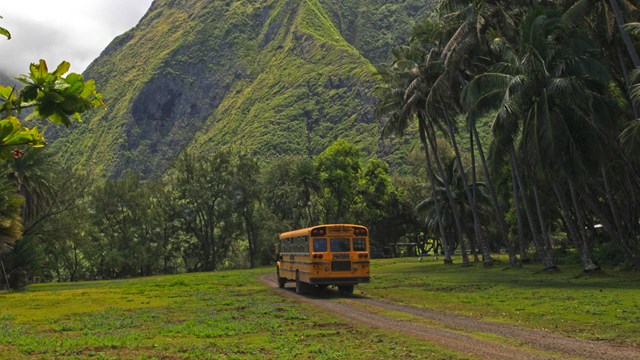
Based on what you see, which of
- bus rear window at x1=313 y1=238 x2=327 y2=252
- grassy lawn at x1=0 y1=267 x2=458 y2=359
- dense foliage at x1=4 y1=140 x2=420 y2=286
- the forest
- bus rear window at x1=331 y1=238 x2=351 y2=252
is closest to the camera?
grassy lawn at x1=0 y1=267 x2=458 y2=359

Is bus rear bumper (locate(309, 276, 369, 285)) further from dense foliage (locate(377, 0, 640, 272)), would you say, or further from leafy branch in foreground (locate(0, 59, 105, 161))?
leafy branch in foreground (locate(0, 59, 105, 161))

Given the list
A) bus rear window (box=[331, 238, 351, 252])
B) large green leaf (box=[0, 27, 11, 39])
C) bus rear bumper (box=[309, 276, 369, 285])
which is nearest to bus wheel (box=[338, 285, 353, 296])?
bus rear bumper (box=[309, 276, 369, 285])

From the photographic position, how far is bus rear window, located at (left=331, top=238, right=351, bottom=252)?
25.0m

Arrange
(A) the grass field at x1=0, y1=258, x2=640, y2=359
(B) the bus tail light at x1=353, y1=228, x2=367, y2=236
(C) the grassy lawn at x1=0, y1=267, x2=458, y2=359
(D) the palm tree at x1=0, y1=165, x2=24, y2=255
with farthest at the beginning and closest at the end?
(D) the palm tree at x1=0, y1=165, x2=24, y2=255, (B) the bus tail light at x1=353, y1=228, x2=367, y2=236, (A) the grass field at x1=0, y1=258, x2=640, y2=359, (C) the grassy lawn at x1=0, y1=267, x2=458, y2=359

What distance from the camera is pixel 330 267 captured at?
80.6 feet

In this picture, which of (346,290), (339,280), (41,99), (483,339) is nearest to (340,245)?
(339,280)

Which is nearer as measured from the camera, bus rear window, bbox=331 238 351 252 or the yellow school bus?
the yellow school bus

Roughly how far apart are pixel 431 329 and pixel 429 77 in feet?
104

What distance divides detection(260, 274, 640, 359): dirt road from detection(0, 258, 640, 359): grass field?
72 centimetres

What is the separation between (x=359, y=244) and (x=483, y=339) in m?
13.3

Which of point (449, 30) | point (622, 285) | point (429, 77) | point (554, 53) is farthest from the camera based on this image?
point (429, 77)

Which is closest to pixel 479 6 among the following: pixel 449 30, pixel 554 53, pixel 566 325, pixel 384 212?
pixel 449 30

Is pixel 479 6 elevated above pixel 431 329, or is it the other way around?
pixel 479 6

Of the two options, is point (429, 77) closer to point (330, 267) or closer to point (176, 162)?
point (330, 267)
